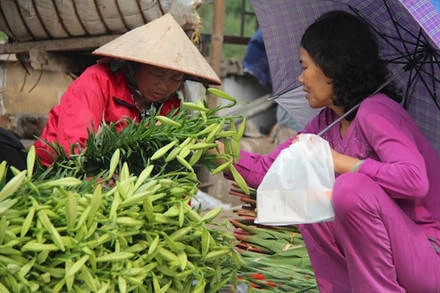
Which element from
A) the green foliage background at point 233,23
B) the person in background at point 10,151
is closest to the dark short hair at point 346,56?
the person in background at point 10,151

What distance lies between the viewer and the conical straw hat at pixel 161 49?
3.16 meters

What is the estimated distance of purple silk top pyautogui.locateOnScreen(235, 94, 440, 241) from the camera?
261cm

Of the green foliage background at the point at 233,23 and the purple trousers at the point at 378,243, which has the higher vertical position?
the purple trousers at the point at 378,243

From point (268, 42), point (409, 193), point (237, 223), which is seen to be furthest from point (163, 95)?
point (409, 193)

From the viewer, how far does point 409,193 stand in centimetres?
262

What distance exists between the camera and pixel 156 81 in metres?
3.30

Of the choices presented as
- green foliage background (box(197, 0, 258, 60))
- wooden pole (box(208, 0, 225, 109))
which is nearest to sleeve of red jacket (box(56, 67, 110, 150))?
wooden pole (box(208, 0, 225, 109))

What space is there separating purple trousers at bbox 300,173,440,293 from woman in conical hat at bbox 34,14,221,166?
2.80ft

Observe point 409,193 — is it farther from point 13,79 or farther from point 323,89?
point 13,79

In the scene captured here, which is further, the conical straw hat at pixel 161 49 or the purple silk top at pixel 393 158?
the conical straw hat at pixel 161 49

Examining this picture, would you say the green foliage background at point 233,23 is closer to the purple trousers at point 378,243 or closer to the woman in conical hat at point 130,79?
the woman in conical hat at point 130,79

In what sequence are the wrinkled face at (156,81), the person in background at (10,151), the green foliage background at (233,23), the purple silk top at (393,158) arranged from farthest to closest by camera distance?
the green foliage background at (233,23) → the wrinkled face at (156,81) → the person in background at (10,151) → the purple silk top at (393,158)

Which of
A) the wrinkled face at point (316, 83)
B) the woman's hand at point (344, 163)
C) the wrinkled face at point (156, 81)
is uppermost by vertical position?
the wrinkled face at point (316, 83)

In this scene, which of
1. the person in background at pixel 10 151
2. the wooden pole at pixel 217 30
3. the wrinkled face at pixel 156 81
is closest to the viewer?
the person in background at pixel 10 151
